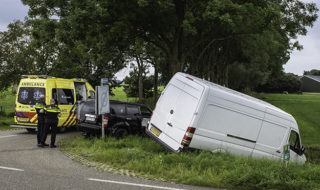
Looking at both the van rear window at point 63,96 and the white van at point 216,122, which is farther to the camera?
the van rear window at point 63,96

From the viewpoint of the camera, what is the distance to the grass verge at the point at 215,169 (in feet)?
22.2

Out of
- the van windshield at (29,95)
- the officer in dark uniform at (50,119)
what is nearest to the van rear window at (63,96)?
the van windshield at (29,95)

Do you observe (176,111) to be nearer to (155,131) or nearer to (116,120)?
(155,131)

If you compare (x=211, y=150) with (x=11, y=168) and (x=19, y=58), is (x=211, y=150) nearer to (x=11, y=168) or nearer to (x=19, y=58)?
(x=11, y=168)

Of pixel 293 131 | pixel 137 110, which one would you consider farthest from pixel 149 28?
pixel 293 131

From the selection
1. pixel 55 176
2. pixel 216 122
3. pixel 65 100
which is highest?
pixel 65 100

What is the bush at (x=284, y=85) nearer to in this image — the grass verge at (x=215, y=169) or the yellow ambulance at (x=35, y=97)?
the yellow ambulance at (x=35, y=97)

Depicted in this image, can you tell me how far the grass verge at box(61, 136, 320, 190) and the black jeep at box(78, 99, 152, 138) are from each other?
8.49ft

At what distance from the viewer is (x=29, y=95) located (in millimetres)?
14820

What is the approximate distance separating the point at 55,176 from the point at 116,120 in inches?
215

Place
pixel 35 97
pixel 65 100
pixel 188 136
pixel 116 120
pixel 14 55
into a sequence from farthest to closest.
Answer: pixel 14 55 < pixel 65 100 < pixel 35 97 < pixel 116 120 < pixel 188 136

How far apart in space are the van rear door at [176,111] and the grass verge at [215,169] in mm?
682

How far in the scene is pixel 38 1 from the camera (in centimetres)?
1662

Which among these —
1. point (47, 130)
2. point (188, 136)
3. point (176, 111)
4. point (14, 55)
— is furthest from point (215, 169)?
point (14, 55)
